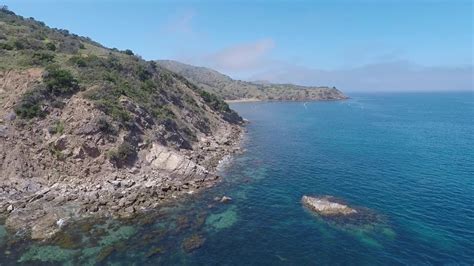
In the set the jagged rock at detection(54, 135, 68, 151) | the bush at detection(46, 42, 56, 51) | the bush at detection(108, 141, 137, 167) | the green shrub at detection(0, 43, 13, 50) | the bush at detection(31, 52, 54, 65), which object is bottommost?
the bush at detection(108, 141, 137, 167)

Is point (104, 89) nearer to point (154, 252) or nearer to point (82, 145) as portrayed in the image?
point (82, 145)

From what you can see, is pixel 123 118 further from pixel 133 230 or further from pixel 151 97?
pixel 133 230

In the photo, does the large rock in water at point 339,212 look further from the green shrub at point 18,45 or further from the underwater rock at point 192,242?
the green shrub at point 18,45

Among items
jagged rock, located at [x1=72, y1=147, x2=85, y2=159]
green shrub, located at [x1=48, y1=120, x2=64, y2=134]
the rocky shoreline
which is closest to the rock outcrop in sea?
the rocky shoreline

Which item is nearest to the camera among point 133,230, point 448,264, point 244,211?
point 448,264

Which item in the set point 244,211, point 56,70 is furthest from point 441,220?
point 56,70

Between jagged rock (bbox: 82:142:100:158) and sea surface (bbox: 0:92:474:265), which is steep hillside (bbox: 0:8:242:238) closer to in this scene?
jagged rock (bbox: 82:142:100:158)
